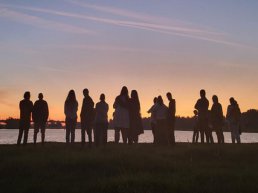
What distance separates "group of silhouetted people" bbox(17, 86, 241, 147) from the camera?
1773cm

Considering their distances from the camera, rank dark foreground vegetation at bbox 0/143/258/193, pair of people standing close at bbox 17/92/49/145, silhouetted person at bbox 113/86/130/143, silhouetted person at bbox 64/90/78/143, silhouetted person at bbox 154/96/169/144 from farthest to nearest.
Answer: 1. silhouetted person at bbox 154/96/169/144
2. pair of people standing close at bbox 17/92/49/145
3. silhouetted person at bbox 64/90/78/143
4. silhouetted person at bbox 113/86/130/143
5. dark foreground vegetation at bbox 0/143/258/193

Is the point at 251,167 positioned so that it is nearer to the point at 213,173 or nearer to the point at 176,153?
the point at 213,173

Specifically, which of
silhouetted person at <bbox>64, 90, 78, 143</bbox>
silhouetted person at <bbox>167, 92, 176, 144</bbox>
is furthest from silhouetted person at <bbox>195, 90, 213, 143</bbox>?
silhouetted person at <bbox>64, 90, 78, 143</bbox>

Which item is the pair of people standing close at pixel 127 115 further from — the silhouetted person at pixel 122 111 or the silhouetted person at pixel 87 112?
the silhouetted person at pixel 87 112

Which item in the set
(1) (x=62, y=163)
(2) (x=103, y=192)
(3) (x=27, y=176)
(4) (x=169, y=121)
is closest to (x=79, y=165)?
(1) (x=62, y=163)

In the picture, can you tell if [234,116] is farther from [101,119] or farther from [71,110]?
[71,110]

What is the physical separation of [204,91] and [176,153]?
5350 mm

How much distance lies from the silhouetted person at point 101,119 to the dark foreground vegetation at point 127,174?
500 cm

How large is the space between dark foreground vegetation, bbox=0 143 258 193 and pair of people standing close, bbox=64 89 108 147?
393cm

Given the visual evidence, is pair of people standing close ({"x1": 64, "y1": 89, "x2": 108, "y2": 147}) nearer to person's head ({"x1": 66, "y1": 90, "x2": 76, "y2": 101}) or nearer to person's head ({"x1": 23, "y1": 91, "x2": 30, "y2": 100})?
person's head ({"x1": 66, "y1": 90, "x2": 76, "y2": 101})

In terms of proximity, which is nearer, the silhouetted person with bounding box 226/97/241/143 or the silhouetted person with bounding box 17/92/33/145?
the silhouetted person with bounding box 17/92/33/145

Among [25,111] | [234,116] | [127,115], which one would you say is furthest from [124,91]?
[234,116]

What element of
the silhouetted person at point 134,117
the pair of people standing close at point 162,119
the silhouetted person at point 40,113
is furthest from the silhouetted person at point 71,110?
the pair of people standing close at point 162,119

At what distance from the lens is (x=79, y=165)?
458 inches
